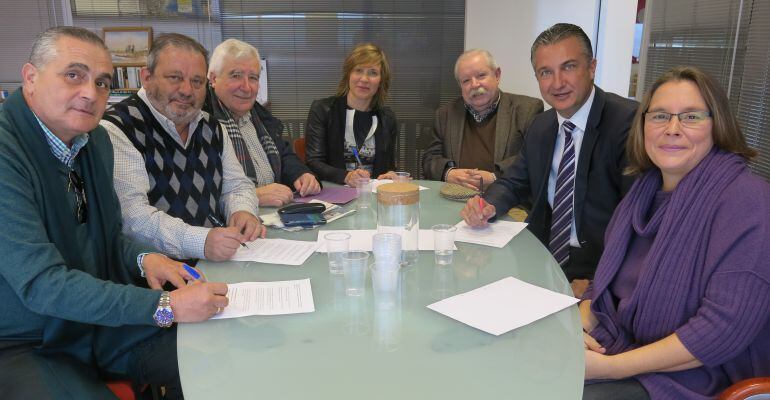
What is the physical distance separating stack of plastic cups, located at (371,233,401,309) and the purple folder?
1012 mm

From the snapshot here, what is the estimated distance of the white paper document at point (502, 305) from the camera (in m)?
1.18

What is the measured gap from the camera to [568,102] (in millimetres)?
2174

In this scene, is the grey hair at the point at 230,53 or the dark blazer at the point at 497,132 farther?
the dark blazer at the point at 497,132

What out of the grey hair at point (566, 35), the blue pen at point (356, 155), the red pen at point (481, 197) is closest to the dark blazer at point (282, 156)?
the blue pen at point (356, 155)

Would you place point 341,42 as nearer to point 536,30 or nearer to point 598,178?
point 536,30

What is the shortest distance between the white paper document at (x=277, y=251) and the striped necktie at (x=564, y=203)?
40.3 inches

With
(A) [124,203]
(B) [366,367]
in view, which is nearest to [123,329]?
(A) [124,203]

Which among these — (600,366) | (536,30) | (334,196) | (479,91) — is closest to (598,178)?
(600,366)

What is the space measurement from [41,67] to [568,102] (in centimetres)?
182

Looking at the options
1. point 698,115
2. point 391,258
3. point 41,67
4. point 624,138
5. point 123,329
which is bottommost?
point 123,329

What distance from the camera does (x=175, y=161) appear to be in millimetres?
2059

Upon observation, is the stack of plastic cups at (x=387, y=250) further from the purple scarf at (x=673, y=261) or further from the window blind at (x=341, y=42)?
the window blind at (x=341, y=42)

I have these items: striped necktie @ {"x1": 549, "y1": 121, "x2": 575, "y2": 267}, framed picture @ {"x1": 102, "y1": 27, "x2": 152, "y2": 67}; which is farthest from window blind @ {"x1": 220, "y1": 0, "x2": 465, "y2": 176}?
striped necktie @ {"x1": 549, "y1": 121, "x2": 575, "y2": 267}

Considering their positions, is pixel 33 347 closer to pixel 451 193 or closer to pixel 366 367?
pixel 366 367
